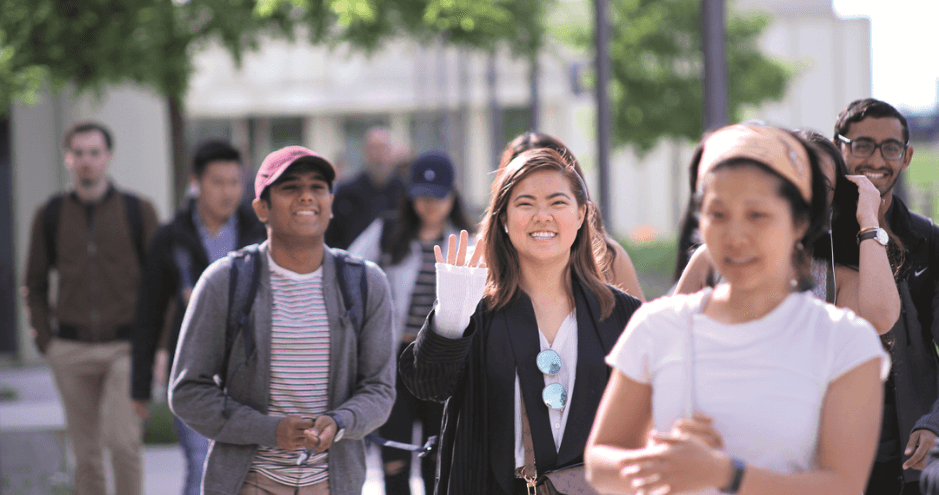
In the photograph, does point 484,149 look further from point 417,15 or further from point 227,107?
point 417,15

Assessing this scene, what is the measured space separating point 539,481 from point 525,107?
5054 centimetres

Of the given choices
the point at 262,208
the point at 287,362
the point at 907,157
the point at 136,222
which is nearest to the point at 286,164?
the point at 262,208

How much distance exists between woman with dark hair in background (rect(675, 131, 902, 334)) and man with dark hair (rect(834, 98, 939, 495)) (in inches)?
14.7

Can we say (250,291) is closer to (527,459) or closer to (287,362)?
(287,362)

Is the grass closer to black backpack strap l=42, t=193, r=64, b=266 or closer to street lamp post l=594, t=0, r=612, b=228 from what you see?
black backpack strap l=42, t=193, r=64, b=266

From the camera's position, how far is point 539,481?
3170 mm

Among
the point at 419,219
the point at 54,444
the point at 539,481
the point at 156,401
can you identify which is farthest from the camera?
the point at 156,401

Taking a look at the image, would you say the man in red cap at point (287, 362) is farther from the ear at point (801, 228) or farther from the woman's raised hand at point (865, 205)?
the ear at point (801, 228)

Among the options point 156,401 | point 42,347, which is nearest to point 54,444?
point 42,347

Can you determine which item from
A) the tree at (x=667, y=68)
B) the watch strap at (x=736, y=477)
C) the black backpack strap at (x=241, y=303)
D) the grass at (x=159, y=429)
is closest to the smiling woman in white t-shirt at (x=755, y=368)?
the watch strap at (x=736, y=477)

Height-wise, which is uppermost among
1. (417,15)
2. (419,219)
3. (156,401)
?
(417,15)

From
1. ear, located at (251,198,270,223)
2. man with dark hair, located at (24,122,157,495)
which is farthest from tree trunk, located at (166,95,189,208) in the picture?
ear, located at (251,198,270,223)

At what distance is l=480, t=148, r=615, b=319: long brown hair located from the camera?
11.3 feet

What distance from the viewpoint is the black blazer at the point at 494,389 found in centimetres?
319
